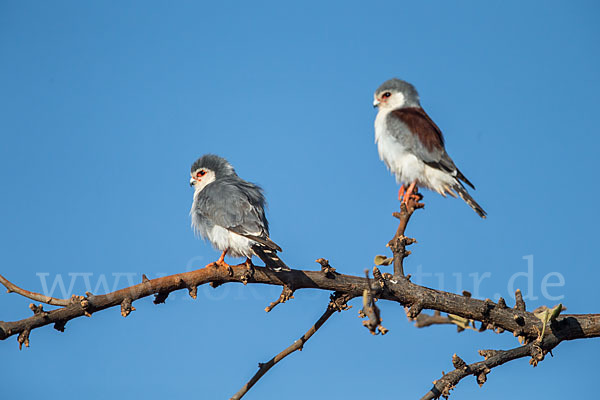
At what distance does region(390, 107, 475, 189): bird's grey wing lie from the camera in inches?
245

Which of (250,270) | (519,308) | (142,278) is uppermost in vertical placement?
(250,270)

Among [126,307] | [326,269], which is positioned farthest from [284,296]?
[126,307]

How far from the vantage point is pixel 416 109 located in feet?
22.5

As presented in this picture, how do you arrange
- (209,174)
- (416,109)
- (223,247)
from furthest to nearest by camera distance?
1. (209,174)
2. (416,109)
3. (223,247)

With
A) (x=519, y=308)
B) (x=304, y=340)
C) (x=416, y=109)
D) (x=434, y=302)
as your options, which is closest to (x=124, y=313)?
(x=304, y=340)

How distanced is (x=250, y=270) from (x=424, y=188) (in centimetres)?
262

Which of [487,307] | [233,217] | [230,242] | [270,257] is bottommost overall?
[487,307]

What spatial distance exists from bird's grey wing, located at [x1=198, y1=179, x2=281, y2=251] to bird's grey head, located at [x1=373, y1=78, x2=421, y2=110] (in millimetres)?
1840

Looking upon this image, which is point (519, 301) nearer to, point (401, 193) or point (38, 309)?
point (401, 193)

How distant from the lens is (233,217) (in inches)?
240

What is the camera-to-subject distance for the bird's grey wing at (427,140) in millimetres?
6223

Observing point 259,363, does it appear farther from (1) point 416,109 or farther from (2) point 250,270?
(1) point 416,109

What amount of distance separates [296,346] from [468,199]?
10.0 feet

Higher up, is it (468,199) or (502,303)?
(468,199)
